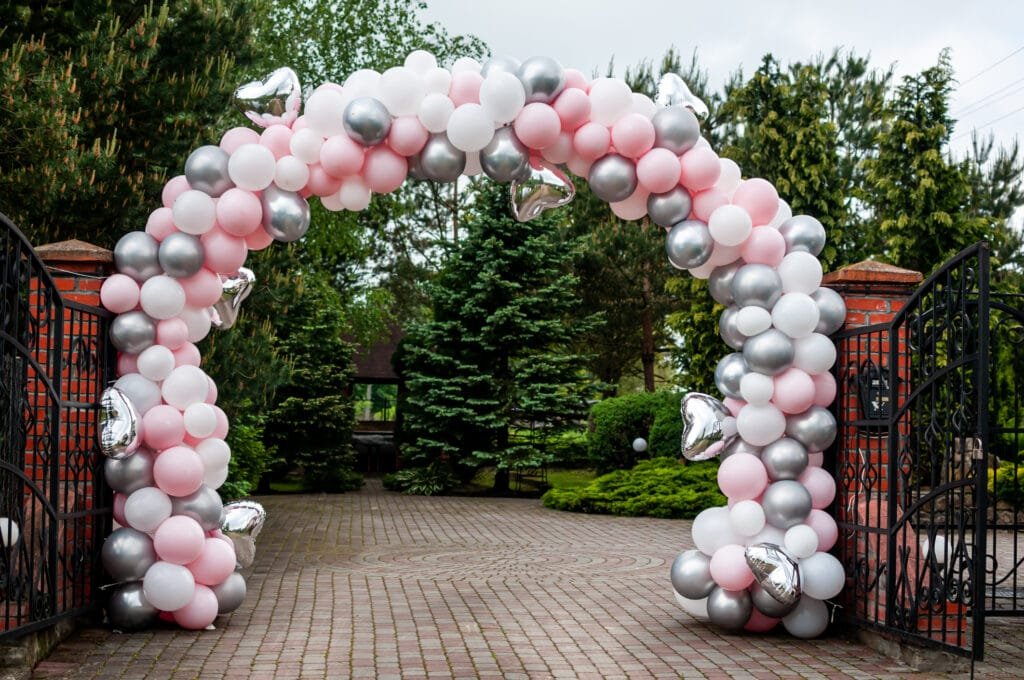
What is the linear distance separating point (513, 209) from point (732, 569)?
2.72 meters

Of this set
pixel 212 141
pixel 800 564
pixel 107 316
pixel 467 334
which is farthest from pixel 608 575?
pixel 467 334

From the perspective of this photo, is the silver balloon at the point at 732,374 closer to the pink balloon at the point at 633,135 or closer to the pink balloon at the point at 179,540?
the pink balloon at the point at 633,135

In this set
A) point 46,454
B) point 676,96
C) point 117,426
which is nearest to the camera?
point 46,454

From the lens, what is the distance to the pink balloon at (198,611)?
660cm

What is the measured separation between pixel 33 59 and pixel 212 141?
226 cm

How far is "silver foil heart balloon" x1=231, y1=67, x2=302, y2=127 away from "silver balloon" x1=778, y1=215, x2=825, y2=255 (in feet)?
11.0

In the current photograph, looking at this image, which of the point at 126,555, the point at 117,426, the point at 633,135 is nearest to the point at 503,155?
the point at 633,135

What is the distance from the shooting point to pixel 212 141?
36.6 ft

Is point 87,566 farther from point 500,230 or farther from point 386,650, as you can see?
Answer: point 500,230

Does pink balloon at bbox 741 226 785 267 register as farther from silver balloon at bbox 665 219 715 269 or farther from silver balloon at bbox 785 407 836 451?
silver balloon at bbox 785 407 836 451

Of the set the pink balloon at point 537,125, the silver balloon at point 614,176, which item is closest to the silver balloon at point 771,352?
the silver balloon at point 614,176

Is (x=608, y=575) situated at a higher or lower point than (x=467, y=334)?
lower

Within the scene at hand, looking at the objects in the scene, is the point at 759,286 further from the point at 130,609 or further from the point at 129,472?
the point at 130,609

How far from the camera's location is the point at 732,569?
6.52 m
